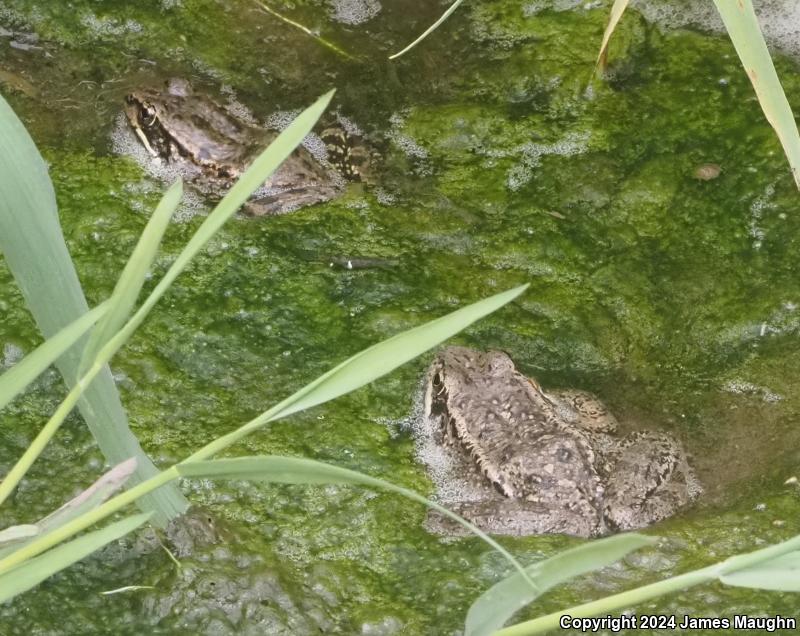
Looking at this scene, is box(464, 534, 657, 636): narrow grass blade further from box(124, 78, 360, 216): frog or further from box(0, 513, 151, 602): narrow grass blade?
box(124, 78, 360, 216): frog

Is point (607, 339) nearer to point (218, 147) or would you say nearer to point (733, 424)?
point (733, 424)

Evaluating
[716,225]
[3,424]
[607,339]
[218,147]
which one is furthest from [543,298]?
[3,424]

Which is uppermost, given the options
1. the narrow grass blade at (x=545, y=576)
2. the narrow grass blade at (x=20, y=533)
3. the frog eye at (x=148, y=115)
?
the frog eye at (x=148, y=115)

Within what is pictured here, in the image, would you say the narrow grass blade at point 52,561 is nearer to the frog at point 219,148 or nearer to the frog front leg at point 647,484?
the frog front leg at point 647,484

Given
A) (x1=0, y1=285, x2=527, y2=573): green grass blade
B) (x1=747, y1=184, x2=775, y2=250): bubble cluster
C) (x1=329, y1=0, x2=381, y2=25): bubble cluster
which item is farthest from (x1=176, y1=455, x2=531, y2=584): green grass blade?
(x1=329, y1=0, x2=381, y2=25): bubble cluster

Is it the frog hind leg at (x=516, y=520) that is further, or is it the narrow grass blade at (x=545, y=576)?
the frog hind leg at (x=516, y=520)

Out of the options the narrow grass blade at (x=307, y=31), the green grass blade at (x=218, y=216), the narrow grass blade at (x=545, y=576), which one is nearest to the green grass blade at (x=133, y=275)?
the green grass blade at (x=218, y=216)
